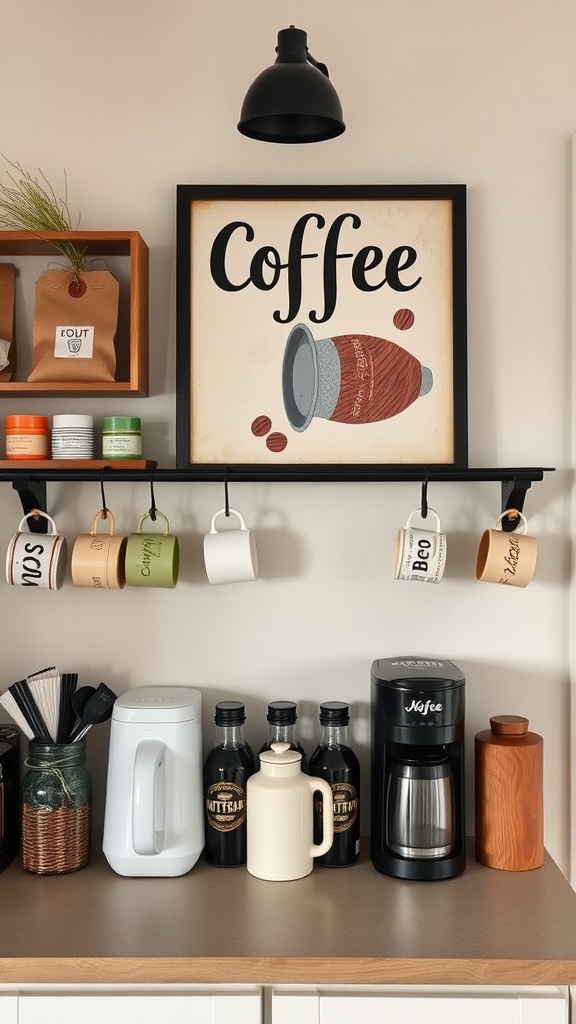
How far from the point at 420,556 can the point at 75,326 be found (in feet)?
2.45

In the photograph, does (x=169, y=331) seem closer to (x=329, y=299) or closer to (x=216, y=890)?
(x=329, y=299)

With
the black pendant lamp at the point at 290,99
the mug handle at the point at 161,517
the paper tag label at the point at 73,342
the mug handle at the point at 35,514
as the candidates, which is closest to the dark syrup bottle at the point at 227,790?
the mug handle at the point at 161,517

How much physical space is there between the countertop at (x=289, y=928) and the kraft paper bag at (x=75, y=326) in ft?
2.87

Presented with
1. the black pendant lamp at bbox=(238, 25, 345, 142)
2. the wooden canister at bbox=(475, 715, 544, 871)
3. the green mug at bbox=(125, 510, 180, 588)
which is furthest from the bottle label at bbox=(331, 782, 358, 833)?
the black pendant lamp at bbox=(238, 25, 345, 142)

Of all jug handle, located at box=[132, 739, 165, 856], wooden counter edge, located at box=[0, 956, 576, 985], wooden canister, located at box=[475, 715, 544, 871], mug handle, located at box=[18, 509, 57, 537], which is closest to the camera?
wooden counter edge, located at box=[0, 956, 576, 985]

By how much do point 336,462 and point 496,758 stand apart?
601 mm

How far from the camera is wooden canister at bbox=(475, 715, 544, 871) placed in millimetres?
1583

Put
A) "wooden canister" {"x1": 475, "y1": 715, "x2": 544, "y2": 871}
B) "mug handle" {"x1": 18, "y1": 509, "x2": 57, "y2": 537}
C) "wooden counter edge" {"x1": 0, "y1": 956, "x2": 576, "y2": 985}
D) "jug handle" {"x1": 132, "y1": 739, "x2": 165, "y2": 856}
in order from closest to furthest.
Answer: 1. "wooden counter edge" {"x1": 0, "y1": 956, "x2": 576, "y2": 985}
2. "jug handle" {"x1": 132, "y1": 739, "x2": 165, "y2": 856}
3. "wooden canister" {"x1": 475, "y1": 715, "x2": 544, "y2": 871}
4. "mug handle" {"x1": 18, "y1": 509, "x2": 57, "y2": 537}

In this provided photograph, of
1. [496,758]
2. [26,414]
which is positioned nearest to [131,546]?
[26,414]

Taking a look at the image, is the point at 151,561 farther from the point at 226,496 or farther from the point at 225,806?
the point at 225,806

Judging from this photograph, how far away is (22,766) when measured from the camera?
1.75 meters

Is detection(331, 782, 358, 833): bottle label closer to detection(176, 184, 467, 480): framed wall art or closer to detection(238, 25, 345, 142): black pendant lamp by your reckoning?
detection(176, 184, 467, 480): framed wall art

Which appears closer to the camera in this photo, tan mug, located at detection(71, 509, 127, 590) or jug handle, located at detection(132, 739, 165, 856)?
jug handle, located at detection(132, 739, 165, 856)

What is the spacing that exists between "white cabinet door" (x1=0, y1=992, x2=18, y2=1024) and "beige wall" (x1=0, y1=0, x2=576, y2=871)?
1.67 ft
